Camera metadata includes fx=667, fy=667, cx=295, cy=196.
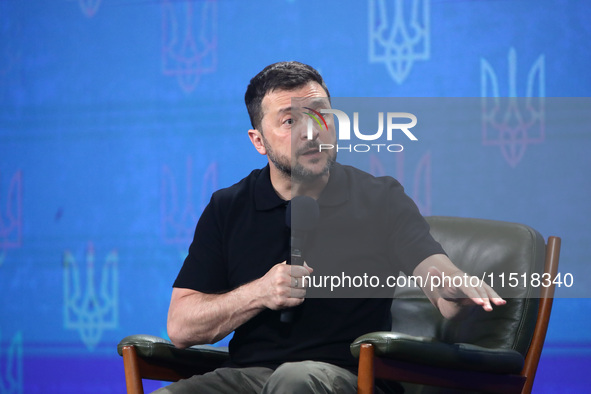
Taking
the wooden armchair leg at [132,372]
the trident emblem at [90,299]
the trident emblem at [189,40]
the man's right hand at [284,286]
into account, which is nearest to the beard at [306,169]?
the man's right hand at [284,286]

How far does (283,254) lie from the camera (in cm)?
166

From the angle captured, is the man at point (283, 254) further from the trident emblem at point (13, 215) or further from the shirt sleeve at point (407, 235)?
the trident emblem at point (13, 215)

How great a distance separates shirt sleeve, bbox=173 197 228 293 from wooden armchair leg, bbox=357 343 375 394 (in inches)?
19.3

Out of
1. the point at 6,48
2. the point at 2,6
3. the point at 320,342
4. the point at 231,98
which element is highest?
the point at 2,6

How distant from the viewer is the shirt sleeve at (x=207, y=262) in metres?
1.68

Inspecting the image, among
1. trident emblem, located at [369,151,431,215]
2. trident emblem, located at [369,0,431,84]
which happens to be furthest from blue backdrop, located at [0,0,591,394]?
trident emblem, located at [369,151,431,215]

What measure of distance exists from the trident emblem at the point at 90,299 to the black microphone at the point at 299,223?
4.80ft

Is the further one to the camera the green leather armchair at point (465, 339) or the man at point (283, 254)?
the man at point (283, 254)

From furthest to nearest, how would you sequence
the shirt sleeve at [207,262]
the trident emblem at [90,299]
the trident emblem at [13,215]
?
the trident emblem at [13,215], the trident emblem at [90,299], the shirt sleeve at [207,262]

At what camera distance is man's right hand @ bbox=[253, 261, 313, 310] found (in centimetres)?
145

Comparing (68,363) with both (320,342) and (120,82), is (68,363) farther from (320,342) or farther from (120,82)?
(320,342)

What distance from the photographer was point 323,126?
161 centimetres

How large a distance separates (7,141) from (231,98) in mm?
1058

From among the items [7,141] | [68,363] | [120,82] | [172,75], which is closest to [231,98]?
[172,75]
